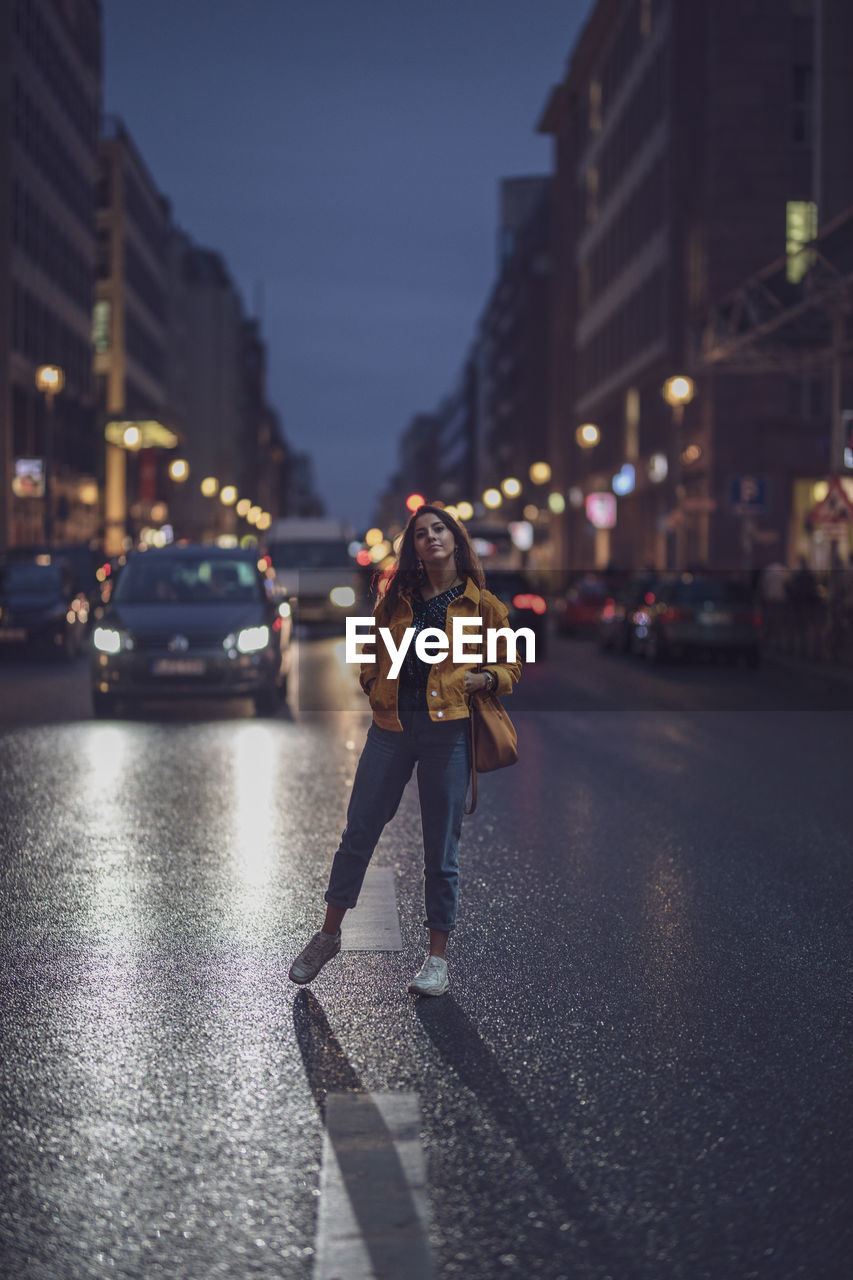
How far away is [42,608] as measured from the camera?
1177 inches

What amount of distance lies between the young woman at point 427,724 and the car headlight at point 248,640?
1203cm

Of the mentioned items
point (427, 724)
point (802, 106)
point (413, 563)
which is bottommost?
point (427, 724)

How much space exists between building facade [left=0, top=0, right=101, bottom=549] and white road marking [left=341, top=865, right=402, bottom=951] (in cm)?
3893

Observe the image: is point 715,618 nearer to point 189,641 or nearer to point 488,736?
point 189,641

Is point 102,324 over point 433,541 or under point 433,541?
over

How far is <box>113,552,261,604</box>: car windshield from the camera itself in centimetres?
1953

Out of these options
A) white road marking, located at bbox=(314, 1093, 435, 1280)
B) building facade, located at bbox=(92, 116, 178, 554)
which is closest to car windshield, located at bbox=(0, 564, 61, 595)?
white road marking, located at bbox=(314, 1093, 435, 1280)

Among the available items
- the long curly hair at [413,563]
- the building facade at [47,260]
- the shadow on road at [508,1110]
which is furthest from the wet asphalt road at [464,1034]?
the building facade at [47,260]

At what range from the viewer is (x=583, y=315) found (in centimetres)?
8125

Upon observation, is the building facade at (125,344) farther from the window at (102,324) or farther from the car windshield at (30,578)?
the car windshield at (30,578)

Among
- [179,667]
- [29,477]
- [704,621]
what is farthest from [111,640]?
[29,477]

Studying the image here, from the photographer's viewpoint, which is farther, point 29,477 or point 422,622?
point 29,477

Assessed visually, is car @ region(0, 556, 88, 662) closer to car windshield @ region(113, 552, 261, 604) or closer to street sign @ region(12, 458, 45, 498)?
car windshield @ region(113, 552, 261, 604)

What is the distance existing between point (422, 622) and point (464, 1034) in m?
1.41
